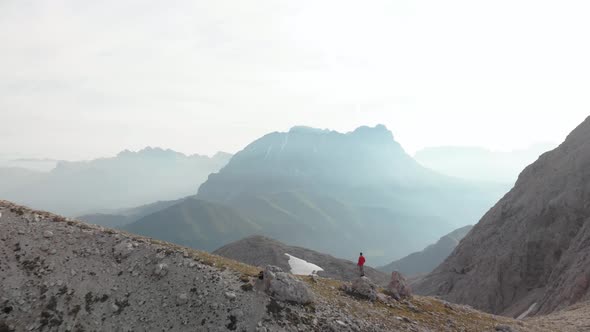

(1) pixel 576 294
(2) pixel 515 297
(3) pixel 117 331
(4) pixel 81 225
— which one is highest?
(4) pixel 81 225

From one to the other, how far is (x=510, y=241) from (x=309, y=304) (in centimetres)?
9503

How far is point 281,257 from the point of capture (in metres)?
139

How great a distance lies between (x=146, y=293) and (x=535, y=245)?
95698mm

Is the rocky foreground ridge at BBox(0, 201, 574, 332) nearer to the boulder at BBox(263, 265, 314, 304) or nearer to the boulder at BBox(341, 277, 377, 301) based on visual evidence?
the boulder at BBox(263, 265, 314, 304)

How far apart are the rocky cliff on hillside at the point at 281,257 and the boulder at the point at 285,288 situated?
99.6m

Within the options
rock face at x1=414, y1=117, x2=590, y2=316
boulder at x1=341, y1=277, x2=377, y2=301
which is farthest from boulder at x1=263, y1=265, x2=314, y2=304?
rock face at x1=414, y1=117, x2=590, y2=316

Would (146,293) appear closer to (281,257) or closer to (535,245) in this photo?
(535,245)

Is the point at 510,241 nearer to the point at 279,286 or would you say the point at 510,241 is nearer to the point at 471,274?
the point at 471,274

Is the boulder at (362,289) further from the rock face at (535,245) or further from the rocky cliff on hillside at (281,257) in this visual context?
the rocky cliff on hillside at (281,257)

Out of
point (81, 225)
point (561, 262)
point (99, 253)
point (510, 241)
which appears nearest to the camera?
point (99, 253)

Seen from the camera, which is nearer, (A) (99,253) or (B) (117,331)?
(B) (117,331)

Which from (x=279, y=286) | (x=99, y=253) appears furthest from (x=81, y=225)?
(x=279, y=286)

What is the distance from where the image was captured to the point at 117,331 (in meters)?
24.6

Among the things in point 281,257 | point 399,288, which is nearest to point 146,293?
point 399,288
